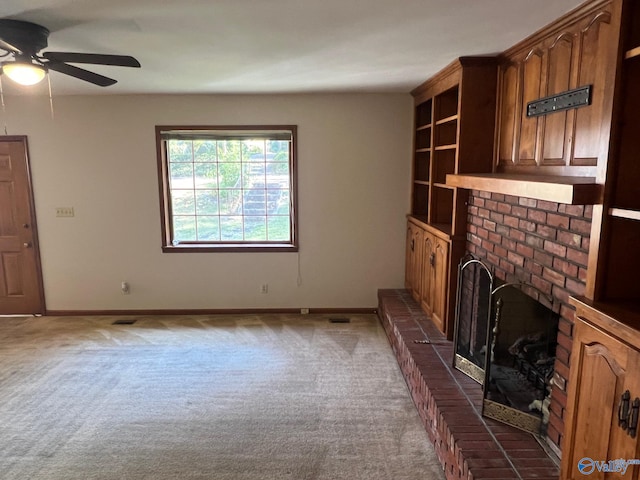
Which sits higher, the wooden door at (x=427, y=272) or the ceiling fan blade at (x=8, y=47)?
the ceiling fan blade at (x=8, y=47)

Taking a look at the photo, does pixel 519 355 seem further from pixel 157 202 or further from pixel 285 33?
pixel 157 202

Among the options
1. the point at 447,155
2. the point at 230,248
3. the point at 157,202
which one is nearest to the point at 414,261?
the point at 447,155

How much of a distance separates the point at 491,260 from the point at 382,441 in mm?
1331

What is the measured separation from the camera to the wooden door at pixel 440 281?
11.1 ft

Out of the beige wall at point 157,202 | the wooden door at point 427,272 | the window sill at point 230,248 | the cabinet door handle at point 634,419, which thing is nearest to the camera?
the cabinet door handle at point 634,419

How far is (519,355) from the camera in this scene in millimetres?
2402

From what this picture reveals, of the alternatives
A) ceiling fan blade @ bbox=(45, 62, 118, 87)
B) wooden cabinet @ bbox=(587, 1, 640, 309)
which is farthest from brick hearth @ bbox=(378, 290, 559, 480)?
ceiling fan blade @ bbox=(45, 62, 118, 87)

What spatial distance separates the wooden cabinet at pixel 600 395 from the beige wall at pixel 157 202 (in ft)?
10.2

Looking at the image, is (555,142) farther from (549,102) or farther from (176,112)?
(176,112)

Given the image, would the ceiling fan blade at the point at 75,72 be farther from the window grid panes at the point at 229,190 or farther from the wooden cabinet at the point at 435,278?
the wooden cabinet at the point at 435,278

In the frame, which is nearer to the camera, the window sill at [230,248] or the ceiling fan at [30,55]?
the ceiling fan at [30,55]

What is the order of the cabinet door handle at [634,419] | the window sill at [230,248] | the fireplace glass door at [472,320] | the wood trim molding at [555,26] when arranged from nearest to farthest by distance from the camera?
the cabinet door handle at [634,419] → the wood trim molding at [555,26] → the fireplace glass door at [472,320] → the window sill at [230,248]

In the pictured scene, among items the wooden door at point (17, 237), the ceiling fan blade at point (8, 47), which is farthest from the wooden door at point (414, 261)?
the wooden door at point (17, 237)

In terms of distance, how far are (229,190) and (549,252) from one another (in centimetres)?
343
